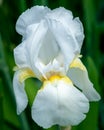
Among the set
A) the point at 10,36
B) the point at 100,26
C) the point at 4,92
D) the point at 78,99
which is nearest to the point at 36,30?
the point at 78,99

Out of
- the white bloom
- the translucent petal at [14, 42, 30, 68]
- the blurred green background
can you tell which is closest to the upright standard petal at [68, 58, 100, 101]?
the white bloom

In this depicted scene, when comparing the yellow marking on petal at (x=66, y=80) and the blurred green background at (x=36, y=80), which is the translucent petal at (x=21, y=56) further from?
the blurred green background at (x=36, y=80)

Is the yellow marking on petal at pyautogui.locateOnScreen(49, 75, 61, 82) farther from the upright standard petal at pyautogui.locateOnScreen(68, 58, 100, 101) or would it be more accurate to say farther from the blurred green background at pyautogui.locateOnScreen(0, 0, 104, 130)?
the blurred green background at pyautogui.locateOnScreen(0, 0, 104, 130)

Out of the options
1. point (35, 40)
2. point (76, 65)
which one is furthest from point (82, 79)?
point (35, 40)

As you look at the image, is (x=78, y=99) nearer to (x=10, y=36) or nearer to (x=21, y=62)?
(x=21, y=62)

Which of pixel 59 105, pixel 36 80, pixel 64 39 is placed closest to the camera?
pixel 59 105

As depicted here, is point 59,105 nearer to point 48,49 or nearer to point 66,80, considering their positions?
point 66,80
